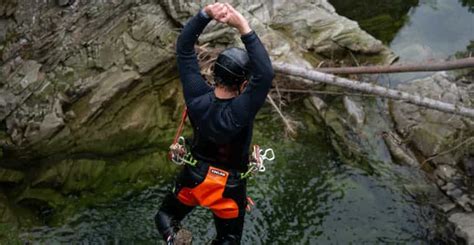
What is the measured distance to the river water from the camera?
7.01 m

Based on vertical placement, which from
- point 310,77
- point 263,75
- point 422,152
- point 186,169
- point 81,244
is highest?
point 263,75

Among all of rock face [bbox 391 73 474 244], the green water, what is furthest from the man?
the green water

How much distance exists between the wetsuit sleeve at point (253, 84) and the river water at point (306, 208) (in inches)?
123

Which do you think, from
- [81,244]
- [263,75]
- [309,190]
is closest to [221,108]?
[263,75]

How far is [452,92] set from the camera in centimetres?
1014

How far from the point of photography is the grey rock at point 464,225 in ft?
23.4

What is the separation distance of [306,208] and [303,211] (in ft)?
0.27

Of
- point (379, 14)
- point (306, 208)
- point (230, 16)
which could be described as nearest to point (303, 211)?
point (306, 208)

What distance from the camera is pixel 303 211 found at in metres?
7.71

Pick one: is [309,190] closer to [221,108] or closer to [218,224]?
[218,224]

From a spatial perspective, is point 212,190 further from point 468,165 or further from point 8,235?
point 468,165

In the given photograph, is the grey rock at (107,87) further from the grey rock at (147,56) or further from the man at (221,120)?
the man at (221,120)

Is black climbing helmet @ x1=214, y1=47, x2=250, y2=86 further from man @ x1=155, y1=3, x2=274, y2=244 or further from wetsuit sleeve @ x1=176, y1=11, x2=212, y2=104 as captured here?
wetsuit sleeve @ x1=176, y1=11, x2=212, y2=104

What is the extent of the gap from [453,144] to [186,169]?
5785 millimetres
